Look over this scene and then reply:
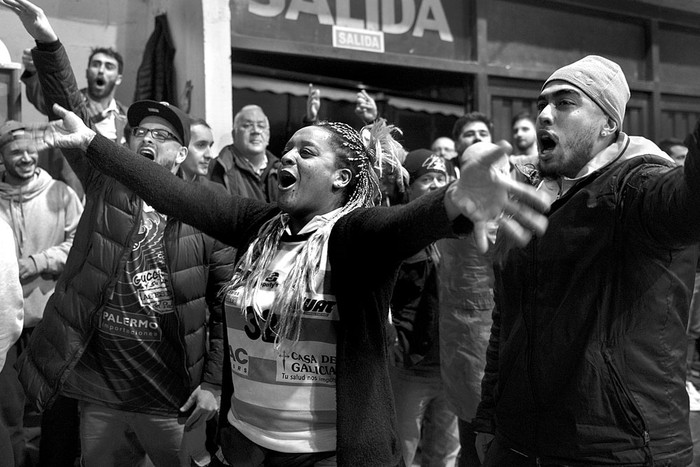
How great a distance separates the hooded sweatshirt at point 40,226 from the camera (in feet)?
14.9

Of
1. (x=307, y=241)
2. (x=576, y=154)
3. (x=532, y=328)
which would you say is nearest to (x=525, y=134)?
(x=576, y=154)

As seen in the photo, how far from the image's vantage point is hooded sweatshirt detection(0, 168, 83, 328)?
4543 mm

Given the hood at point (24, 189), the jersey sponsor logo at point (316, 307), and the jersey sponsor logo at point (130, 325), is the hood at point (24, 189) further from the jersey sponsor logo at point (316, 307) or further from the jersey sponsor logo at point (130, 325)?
the jersey sponsor logo at point (316, 307)

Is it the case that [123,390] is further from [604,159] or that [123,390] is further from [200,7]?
[200,7]

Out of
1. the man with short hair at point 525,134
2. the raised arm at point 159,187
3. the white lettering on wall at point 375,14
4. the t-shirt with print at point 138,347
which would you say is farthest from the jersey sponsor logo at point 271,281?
the white lettering on wall at point 375,14

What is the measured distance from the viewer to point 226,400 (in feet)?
9.25

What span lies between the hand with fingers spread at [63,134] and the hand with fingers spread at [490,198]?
1480mm

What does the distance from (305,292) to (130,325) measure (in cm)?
138

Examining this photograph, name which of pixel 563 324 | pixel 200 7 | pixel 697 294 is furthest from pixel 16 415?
pixel 697 294

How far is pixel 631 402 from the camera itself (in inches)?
94.2

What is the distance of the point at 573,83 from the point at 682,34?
8987mm

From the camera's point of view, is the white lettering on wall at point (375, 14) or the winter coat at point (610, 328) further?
the white lettering on wall at point (375, 14)

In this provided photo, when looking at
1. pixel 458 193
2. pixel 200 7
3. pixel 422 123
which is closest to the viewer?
pixel 458 193

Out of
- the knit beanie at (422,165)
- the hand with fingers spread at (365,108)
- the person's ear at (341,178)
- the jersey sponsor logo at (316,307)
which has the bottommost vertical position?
the jersey sponsor logo at (316,307)
